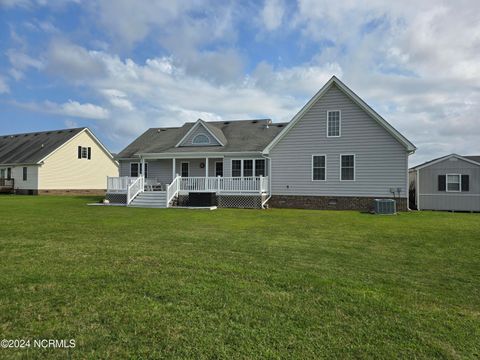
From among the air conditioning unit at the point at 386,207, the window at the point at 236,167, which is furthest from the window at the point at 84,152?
the air conditioning unit at the point at 386,207

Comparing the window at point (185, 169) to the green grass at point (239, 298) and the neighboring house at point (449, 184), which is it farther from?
the green grass at point (239, 298)

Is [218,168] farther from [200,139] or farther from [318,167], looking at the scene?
[318,167]

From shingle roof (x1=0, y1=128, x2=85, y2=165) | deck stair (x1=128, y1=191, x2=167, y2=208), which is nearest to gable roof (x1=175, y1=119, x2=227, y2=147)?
deck stair (x1=128, y1=191, x2=167, y2=208)

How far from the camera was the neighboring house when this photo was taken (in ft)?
61.5

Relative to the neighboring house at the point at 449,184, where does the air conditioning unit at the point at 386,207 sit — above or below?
below

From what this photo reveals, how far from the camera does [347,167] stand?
1881 cm

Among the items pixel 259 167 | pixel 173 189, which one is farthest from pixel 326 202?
pixel 173 189

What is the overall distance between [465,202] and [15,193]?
1520 inches

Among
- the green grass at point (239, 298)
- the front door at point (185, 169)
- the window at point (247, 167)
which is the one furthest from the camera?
the front door at point (185, 169)

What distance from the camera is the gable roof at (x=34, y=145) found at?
3388cm

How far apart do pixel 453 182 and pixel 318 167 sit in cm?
758

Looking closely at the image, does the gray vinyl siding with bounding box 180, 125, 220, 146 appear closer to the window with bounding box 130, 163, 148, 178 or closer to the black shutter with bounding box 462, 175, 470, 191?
the window with bounding box 130, 163, 148, 178

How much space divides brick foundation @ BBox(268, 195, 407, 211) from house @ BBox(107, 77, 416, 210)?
52mm

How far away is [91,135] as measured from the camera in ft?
122
